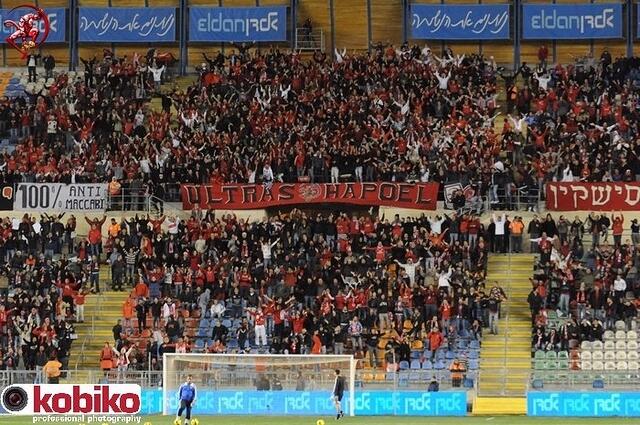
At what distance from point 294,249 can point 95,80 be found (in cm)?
1442

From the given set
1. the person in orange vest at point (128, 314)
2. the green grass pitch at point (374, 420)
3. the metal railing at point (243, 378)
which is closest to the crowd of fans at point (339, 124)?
the person in orange vest at point (128, 314)

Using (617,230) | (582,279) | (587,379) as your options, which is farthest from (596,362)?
(617,230)

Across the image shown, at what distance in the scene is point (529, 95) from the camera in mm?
63250

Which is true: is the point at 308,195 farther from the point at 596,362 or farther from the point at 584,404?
the point at 584,404

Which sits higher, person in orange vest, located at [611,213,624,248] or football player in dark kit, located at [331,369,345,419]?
person in orange vest, located at [611,213,624,248]

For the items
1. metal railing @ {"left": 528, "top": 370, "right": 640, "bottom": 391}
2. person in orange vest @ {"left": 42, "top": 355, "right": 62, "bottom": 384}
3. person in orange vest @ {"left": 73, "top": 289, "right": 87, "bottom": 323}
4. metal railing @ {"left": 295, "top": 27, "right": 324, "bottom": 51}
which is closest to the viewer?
metal railing @ {"left": 528, "top": 370, "right": 640, "bottom": 391}

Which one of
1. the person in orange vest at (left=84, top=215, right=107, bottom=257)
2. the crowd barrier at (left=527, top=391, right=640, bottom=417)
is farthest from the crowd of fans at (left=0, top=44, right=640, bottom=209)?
the crowd barrier at (left=527, top=391, right=640, bottom=417)

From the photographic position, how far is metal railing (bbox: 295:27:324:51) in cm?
6950

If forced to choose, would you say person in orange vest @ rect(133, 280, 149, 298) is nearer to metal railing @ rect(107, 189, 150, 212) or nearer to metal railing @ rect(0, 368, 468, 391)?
metal railing @ rect(107, 189, 150, 212)

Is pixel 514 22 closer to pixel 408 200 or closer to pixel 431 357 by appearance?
pixel 408 200

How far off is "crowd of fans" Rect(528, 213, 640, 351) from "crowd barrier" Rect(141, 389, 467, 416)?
4.89 meters

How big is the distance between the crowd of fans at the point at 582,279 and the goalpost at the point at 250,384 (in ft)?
26.1

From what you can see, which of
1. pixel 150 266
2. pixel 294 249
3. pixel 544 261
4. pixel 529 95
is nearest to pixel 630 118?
pixel 529 95

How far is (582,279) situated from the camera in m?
55.3
